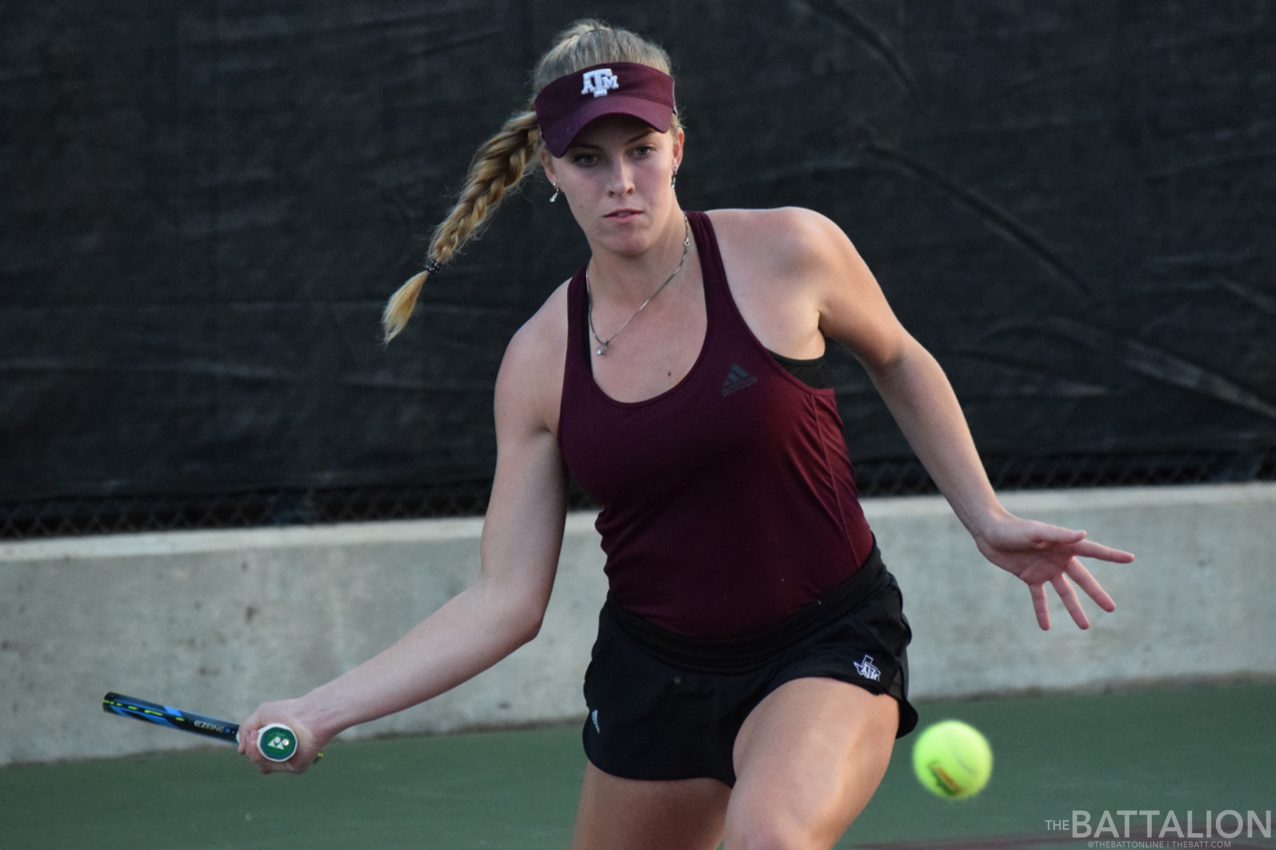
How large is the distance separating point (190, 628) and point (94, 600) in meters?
0.30

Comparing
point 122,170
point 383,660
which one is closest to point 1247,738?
point 383,660

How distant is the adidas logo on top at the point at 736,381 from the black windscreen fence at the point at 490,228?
2.68 m

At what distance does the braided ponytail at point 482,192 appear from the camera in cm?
286

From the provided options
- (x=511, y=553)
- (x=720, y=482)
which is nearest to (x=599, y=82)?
(x=720, y=482)

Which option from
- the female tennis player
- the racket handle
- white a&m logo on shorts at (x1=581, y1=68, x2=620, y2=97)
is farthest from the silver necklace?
the racket handle

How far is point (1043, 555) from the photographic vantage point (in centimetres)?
270

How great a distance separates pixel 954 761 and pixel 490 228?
8.28 ft

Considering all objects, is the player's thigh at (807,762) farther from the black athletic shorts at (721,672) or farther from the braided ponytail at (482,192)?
the braided ponytail at (482,192)

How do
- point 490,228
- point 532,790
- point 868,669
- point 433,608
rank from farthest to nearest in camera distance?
point 490,228, point 433,608, point 532,790, point 868,669

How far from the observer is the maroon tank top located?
2537 millimetres

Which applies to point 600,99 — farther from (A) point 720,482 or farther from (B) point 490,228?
(B) point 490,228

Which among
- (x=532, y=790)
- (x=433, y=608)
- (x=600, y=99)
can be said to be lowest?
(x=532, y=790)

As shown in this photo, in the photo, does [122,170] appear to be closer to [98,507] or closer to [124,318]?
[124,318]

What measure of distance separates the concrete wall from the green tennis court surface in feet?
0.38
